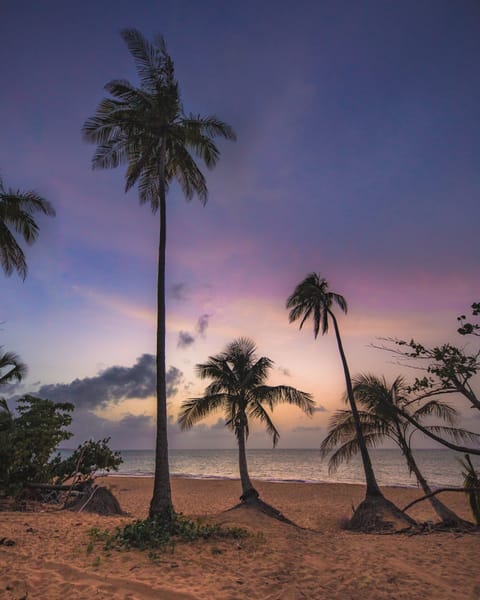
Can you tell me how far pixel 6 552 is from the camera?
6.97 metres

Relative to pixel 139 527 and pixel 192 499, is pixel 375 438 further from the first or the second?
pixel 192 499

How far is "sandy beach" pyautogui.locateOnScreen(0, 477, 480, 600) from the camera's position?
541 cm

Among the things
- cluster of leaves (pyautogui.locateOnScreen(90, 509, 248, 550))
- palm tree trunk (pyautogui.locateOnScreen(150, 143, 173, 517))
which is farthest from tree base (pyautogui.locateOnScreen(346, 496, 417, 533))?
palm tree trunk (pyautogui.locateOnScreen(150, 143, 173, 517))

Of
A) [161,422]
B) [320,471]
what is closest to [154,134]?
[161,422]

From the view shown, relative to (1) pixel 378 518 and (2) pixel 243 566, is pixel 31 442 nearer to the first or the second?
(2) pixel 243 566

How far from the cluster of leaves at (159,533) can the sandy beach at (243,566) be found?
0.33 m

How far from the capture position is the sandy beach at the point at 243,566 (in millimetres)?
5406

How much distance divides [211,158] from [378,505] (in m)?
15.4

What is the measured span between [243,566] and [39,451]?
10.6 meters

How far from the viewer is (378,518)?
12.4m

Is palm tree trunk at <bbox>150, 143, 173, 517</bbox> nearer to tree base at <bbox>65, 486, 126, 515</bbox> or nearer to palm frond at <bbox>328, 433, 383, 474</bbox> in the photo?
tree base at <bbox>65, 486, 126, 515</bbox>

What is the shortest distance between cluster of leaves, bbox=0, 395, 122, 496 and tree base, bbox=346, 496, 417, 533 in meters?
10.5

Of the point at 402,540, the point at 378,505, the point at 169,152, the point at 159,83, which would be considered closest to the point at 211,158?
the point at 169,152

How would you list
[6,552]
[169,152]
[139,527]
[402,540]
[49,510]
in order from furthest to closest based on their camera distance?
[169,152]
[49,510]
[402,540]
[139,527]
[6,552]
